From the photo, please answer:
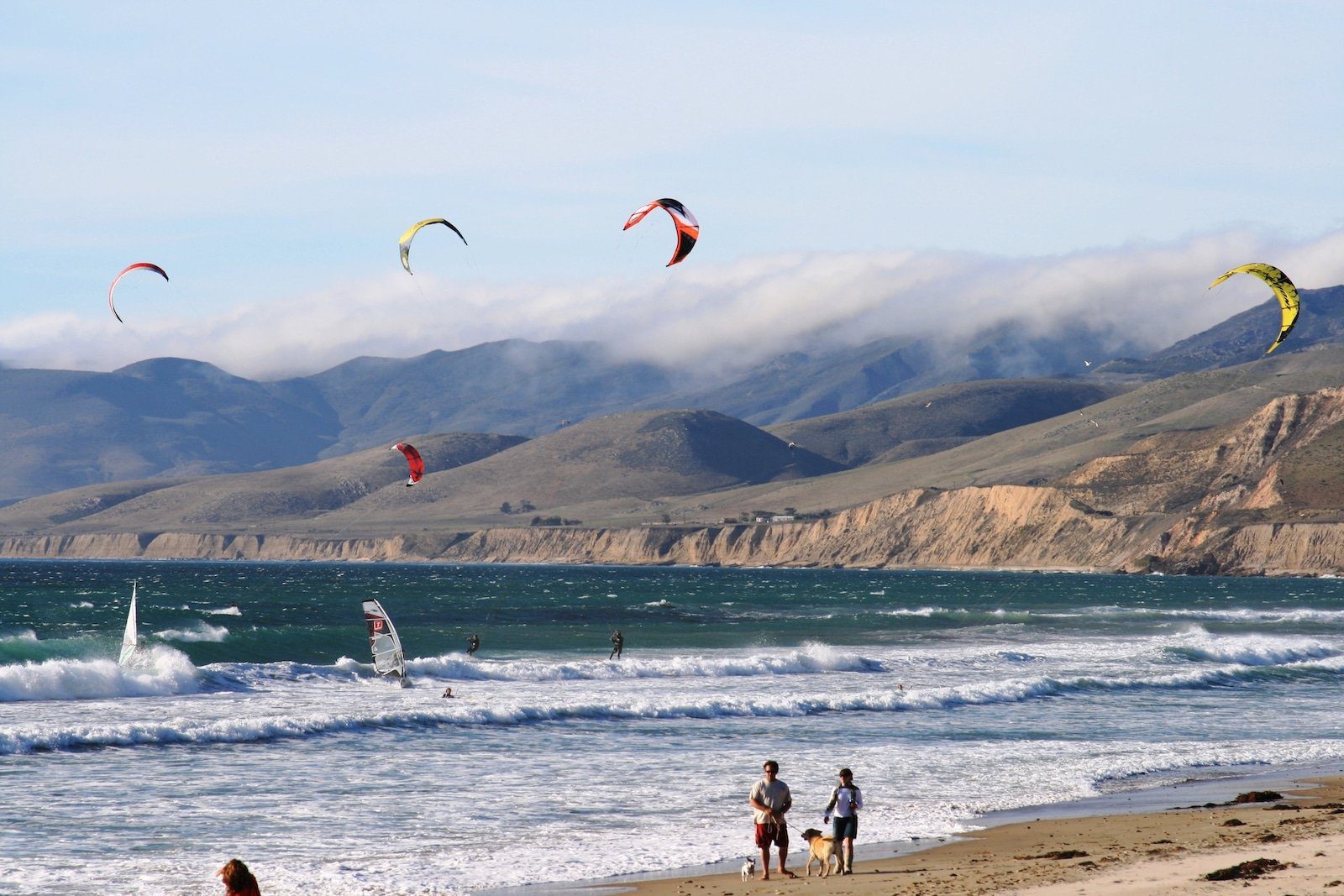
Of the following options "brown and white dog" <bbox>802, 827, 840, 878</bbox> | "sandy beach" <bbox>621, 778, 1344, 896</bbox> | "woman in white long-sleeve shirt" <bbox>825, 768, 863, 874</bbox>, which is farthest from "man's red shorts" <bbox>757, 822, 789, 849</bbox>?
"woman in white long-sleeve shirt" <bbox>825, 768, 863, 874</bbox>

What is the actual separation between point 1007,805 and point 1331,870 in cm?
675

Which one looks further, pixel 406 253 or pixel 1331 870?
pixel 406 253

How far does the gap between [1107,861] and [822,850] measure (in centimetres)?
331

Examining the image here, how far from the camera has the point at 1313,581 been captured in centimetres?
13288

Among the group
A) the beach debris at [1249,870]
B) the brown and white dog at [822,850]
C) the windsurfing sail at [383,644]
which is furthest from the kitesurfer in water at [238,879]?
the windsurfing sail at [383,644]

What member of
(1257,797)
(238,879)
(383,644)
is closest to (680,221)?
(383,644)

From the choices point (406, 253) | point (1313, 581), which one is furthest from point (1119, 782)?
point (1313, 581)

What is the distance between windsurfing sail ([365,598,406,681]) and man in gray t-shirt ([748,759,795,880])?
2206 cm

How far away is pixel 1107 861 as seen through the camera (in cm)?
1695

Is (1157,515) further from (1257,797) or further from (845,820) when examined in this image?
(845,820)

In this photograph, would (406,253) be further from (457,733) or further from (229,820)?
(229,820)

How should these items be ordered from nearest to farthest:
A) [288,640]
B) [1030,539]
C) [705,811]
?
[705,811]
[288,640]
[1030,539]

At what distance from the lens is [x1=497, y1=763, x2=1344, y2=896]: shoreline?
15609 mm

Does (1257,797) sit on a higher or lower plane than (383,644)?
lower
